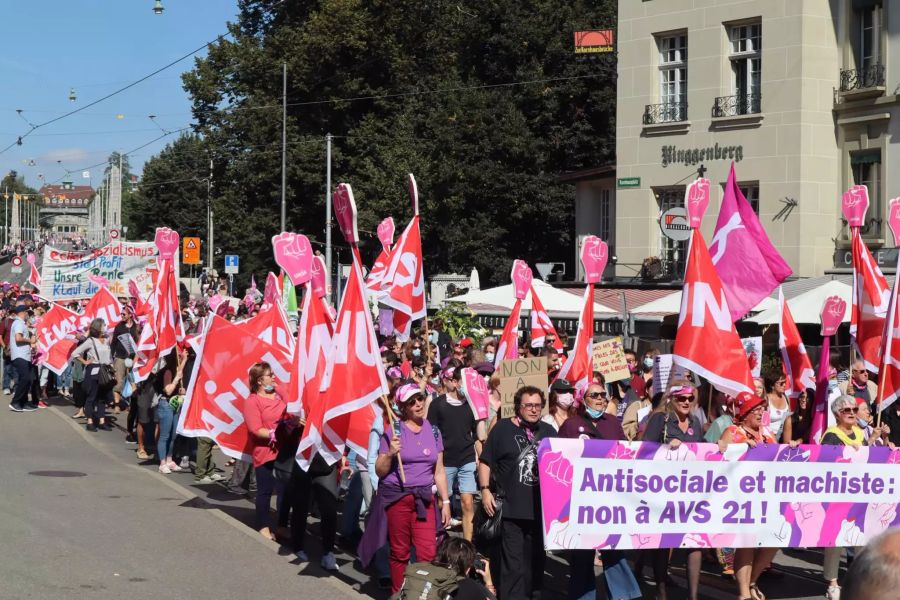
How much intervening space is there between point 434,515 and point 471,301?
1418cm

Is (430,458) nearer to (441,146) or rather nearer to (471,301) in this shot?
(471,301)

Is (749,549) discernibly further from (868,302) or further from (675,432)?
(868,302)

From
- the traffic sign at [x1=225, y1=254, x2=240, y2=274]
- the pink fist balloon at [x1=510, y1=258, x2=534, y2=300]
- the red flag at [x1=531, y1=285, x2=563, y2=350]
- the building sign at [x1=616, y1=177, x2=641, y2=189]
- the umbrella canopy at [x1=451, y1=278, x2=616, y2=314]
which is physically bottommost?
the red flag at [x1=531, y1=285, x2=563, y2=350]

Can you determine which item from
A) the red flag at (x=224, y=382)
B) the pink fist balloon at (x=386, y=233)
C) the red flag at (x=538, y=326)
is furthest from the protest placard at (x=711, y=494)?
the pink fist balloon at (x=386, y=233)

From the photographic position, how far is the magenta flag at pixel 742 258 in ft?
38.9

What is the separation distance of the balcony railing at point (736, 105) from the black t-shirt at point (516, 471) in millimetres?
20370

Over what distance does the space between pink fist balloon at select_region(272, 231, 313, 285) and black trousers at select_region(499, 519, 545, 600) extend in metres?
3.60

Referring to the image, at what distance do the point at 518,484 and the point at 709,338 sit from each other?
2.36m

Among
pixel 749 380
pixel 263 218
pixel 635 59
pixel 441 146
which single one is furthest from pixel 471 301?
Result: pixel 263 218

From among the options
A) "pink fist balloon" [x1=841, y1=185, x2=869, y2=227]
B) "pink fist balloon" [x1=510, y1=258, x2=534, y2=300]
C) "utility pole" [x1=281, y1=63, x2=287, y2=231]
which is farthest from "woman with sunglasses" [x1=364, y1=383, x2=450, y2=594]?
"utility pole" [x1=281, y1=63, x2=287, y2=231]

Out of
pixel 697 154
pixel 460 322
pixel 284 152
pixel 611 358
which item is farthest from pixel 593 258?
pixel 284 152

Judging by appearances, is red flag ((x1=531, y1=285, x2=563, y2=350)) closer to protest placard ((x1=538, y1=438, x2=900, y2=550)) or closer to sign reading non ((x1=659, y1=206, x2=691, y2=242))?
sign reading non ((x1=659, y1=206, x2=691, y2=242))

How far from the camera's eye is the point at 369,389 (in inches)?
381

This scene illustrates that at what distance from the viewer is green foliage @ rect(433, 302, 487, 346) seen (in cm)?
2386
